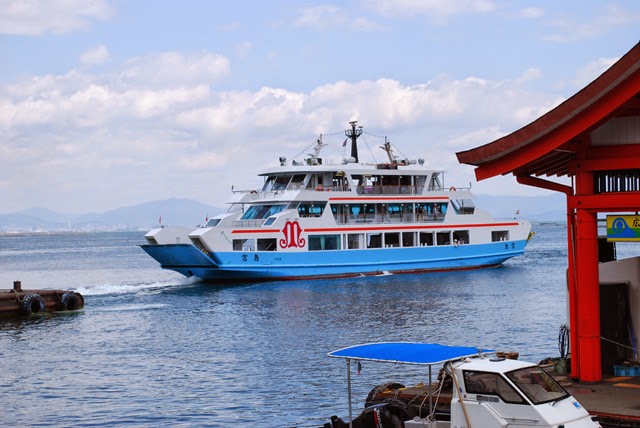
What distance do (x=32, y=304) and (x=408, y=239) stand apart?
981 inches

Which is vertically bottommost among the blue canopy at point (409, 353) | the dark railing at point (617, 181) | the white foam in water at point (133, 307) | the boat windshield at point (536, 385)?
the white foam in water at point (133, 307)

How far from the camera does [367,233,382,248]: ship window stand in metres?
52.3

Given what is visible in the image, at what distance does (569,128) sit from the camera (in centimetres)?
1252

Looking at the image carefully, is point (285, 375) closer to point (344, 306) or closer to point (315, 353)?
point (315, 353)

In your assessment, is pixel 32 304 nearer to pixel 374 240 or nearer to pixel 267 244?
pixel 267 244

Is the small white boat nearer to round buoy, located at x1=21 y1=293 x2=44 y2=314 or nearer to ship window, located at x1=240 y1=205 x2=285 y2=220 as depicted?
round buoy, located at x1=21 y1=293 x2=44 y2=314

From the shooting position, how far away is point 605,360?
13484 millimetres

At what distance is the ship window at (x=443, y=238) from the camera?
55906 mm

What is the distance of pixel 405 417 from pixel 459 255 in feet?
143

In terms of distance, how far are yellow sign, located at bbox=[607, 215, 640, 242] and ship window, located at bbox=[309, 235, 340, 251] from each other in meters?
36.8

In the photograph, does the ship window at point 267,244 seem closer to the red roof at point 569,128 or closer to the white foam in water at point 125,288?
the white foam in water at point 125,288

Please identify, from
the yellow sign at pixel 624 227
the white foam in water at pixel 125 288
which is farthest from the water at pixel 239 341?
the yellow sign at pixel 624 227

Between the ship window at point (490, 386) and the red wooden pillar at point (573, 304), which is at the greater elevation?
the red wooden pillar at point (573, 304)

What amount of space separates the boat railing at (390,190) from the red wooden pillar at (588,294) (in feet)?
131
